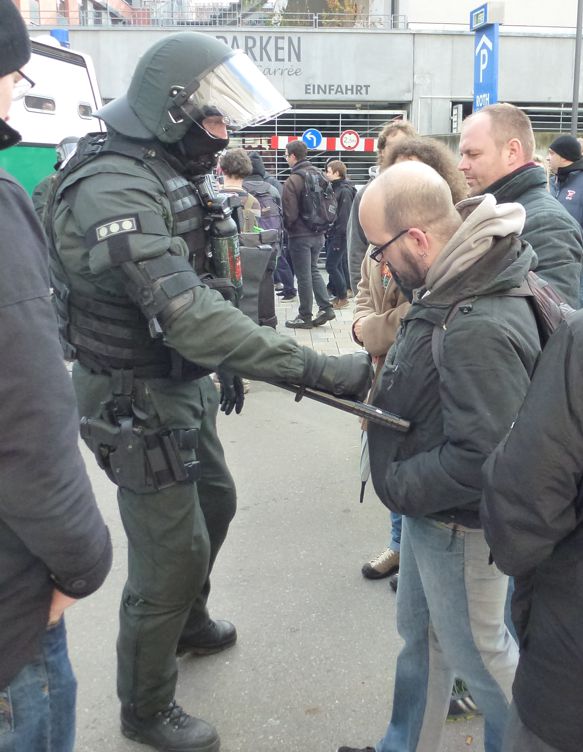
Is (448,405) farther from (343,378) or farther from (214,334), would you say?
(214,334)

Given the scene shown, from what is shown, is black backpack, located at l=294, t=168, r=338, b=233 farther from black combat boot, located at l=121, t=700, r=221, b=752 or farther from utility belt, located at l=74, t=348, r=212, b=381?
black combat boot, located at l=121, t=700, r=221, b=752

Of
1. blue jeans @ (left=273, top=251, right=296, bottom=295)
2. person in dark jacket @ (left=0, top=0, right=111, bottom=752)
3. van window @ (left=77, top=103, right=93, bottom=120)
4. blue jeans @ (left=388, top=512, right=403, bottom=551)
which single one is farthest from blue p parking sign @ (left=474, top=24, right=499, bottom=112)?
person in dark jacket @ (left=0, top=0, right=111, bottom=752)

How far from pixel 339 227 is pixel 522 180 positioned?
6.98 m

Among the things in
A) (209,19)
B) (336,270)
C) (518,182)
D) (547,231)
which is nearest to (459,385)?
(547,231)

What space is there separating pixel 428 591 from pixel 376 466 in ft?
1.16

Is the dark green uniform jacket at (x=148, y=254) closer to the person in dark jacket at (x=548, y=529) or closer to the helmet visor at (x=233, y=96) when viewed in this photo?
the helmet visor at (x=233, y=96)

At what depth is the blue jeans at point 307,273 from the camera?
8672 millimetres

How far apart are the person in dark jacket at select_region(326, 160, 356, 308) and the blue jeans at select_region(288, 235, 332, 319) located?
1.02m

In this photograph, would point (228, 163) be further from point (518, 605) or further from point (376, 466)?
point (518, 605)

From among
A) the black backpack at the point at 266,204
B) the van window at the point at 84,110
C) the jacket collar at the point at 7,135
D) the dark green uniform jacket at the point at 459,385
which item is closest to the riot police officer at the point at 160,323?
the dark green uniform jacket at the point at 459,385

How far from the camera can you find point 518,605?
144 cm

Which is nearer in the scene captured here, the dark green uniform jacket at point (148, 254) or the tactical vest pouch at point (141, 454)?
the dark green uniform jacket at point (148, 254)

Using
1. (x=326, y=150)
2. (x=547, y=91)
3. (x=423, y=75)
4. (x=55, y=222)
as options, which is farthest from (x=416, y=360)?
(x=547, y=91)

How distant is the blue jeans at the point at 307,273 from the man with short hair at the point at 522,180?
218 inches
